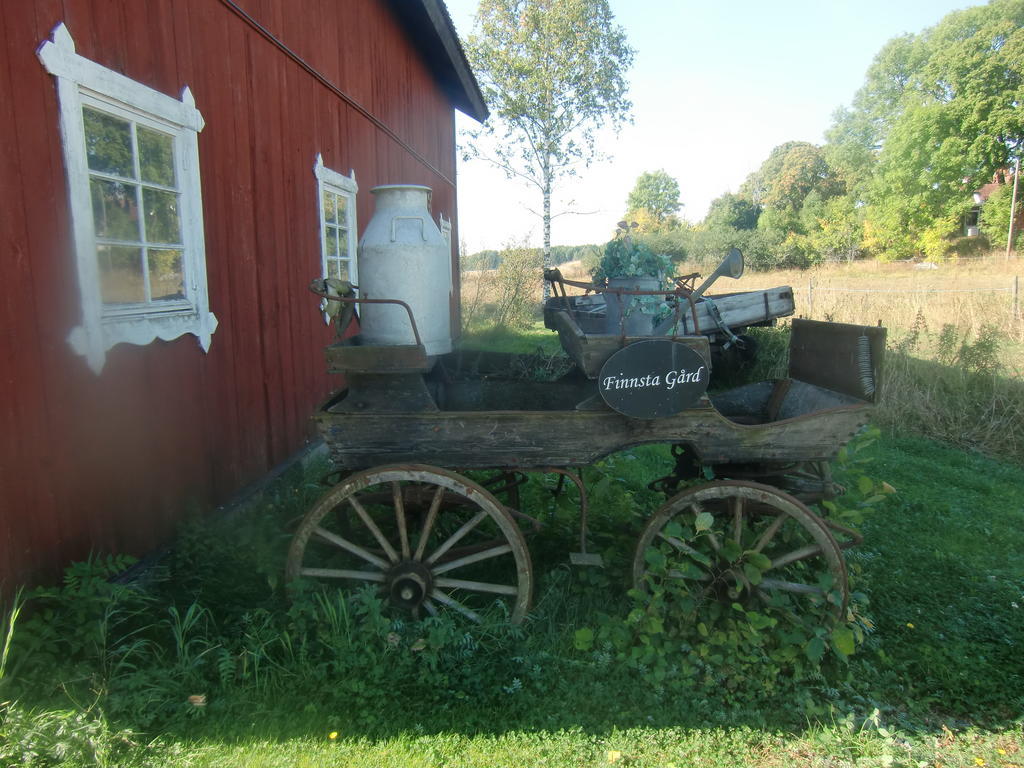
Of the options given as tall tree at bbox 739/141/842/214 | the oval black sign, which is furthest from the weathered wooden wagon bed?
tall tree at bbox 739/141/842/214

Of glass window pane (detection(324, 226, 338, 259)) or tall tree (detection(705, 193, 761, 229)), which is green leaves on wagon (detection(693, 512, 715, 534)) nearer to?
glass window pane (detection(324, 226, 338, 259))

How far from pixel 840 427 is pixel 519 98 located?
2223 cm

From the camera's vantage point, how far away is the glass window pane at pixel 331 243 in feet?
18.7

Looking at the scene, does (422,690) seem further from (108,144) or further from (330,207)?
(330,207)

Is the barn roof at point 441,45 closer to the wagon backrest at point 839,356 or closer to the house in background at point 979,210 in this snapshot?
the wagon backrest at point 839,356

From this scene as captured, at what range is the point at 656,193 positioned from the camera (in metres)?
78.3

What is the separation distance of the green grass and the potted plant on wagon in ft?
3.80

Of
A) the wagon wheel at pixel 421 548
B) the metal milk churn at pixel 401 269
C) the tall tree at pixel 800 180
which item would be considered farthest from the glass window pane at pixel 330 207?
the tall tree at pixel 800 180

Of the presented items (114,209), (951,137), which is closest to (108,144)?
(114,209)

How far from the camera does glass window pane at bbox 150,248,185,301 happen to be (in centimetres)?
321

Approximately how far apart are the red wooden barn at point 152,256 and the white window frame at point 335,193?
0.04 meters

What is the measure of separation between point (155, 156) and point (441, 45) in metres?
6.95

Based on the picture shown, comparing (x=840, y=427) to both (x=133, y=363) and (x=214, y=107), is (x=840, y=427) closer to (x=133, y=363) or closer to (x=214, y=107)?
(x=133, y=363)

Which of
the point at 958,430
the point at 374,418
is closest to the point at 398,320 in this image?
the point at 374,418
